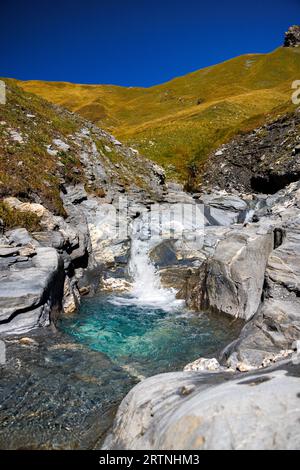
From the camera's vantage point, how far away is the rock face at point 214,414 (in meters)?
5.85

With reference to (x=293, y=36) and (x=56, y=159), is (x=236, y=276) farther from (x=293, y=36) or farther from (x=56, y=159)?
(x=293, y=36)

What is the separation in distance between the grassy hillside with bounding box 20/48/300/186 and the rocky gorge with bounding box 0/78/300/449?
19.8 metres

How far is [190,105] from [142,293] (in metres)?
89.8

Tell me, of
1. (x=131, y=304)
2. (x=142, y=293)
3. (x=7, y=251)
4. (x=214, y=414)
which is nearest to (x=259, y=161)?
(x=142, y=293)

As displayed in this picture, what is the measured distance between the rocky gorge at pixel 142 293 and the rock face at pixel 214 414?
24 mm

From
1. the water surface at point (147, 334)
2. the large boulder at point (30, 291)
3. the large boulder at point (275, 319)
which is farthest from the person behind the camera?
the large boulder at point (30, 291)

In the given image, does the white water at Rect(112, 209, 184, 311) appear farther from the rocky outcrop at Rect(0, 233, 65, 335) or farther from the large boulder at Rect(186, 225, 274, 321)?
the rocky outcrop at Rect(0, 233, 65, 335)

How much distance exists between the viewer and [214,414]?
249 inches

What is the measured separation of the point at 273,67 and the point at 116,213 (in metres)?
125

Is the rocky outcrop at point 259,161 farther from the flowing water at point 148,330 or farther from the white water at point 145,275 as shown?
the flowing water at point 148,330

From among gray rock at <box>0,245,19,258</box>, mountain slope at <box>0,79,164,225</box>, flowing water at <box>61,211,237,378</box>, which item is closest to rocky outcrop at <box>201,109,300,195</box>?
mountain slope at <box>0,79,164,225</box>

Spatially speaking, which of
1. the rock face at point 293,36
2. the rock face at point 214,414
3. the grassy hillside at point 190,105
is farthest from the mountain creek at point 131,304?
the rock face at point 293,36

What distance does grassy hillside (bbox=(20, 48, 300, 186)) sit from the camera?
6084 cm
